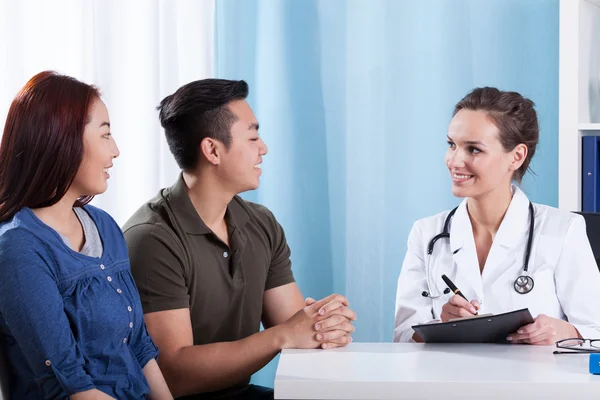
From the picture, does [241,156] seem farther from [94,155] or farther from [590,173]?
[590,173]

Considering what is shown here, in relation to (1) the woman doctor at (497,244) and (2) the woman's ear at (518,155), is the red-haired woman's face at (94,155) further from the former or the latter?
(2) the woman's ear at (518,155)

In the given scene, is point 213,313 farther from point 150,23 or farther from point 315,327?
point 150,23

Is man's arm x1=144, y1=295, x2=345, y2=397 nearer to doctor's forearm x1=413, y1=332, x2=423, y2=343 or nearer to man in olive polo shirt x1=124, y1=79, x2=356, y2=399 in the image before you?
man in olive polo shirt x1=124, y1=79, x2=356, y2=399

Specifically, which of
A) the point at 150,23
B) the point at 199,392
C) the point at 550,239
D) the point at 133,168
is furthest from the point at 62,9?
the point at 550,239

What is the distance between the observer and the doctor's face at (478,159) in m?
2.05

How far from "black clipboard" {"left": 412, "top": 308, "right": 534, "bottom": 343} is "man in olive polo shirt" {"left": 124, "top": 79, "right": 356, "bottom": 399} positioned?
0.58 ft

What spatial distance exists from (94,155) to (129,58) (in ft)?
3.89

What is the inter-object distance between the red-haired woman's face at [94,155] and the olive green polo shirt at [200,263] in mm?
259

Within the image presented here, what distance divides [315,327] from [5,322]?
0.59 m

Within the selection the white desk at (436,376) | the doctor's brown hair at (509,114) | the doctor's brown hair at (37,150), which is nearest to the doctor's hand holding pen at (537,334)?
the white desk at (436,376)

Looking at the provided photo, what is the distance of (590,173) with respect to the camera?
2381mm

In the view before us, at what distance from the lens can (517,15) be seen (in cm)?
270

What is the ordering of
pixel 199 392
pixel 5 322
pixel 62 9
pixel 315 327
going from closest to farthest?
pixel 5 322 < pixel 315 327 < pixel 199 392 < pixel 62 9

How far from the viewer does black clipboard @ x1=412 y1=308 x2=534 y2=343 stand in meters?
1.53
